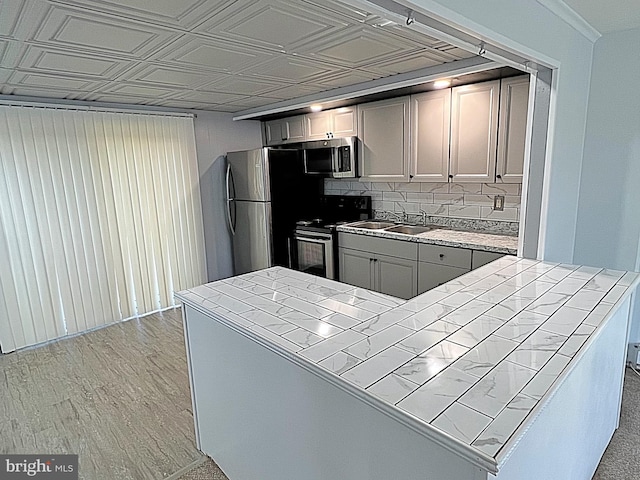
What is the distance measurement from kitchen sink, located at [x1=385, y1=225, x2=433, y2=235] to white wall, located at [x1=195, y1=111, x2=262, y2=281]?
211 cm

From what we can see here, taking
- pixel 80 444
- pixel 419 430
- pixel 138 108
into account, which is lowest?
pixel 80 444

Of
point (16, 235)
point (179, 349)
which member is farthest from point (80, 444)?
point (16, 235)

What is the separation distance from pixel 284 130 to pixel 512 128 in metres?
2.61

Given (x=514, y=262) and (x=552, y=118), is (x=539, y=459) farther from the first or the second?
(x=552, y=118)

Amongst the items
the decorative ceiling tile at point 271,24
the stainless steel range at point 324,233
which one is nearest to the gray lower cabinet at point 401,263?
the stainless steel range at point 324,233

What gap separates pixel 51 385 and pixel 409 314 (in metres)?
2.82

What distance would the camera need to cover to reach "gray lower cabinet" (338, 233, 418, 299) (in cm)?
334

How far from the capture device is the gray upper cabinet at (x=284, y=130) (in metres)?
4.39

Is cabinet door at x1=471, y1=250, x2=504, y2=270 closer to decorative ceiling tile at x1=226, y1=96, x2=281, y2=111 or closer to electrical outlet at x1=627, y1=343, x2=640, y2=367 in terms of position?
electrical outlet at x1=627, y1=343, x2=640, y2=367

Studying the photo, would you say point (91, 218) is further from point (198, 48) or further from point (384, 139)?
point (384, 139)

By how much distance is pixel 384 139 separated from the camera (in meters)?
3.63

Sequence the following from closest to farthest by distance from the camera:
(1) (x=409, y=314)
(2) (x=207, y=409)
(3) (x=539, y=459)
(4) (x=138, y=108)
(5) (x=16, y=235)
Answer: (3) (x=539, y=459), (1) (x=409, y=314), (2) (x=207, y=409), (5) (x=16, y=235), (4) (x=138, y=108)

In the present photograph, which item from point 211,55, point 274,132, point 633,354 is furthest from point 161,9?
point 633,354

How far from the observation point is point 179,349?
11.1ft
